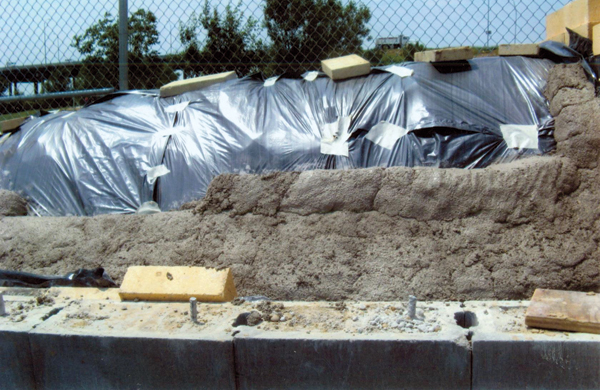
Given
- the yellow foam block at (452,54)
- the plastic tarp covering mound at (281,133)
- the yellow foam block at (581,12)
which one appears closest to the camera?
the plastic tarp covering mound at (281,133)

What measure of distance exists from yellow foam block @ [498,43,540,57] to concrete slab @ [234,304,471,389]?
2638 millimetres

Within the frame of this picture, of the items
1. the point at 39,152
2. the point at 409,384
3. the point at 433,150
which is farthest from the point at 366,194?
the point at 39,152

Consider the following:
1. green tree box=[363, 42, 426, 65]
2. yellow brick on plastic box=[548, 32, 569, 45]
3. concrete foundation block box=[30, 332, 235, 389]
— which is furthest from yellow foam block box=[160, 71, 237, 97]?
yellow brick on plastic box=[548, 32, 569, 45]

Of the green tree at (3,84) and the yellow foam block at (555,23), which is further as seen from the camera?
the green tree at (3,84)

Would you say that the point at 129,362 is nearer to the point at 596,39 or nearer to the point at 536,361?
the point at 536,361

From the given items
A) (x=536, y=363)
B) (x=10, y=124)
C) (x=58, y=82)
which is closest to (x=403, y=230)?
(x=536, y=363)

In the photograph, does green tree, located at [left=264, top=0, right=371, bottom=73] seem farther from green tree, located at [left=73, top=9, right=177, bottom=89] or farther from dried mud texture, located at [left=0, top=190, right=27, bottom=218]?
dried mud texture, located at [left=0, top=190, right=27, bottom=218]

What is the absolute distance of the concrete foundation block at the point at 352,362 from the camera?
2.65 metres

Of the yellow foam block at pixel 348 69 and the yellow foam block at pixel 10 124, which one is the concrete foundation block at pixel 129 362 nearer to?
the yellow foam block at pixel 348 69

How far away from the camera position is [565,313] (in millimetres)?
2758

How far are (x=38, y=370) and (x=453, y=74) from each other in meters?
3.52

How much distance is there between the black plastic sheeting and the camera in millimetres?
3799

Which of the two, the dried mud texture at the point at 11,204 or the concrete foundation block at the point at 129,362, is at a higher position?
the dried mud texture at the point at 11,204

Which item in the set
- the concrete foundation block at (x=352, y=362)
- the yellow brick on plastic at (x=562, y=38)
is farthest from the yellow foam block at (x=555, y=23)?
the concrete foundation block at (x=352, y=362)
